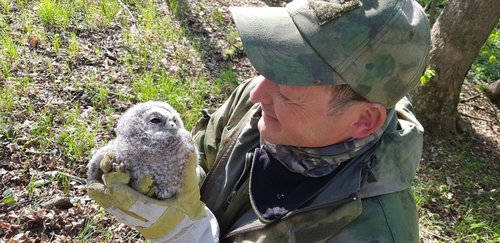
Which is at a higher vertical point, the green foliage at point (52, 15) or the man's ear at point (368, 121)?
the man's ear at point (368, 121)

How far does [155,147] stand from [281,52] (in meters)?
0.54

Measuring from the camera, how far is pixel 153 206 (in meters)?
1.64

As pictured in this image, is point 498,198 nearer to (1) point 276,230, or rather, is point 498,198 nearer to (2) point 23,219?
(1) point 276,230

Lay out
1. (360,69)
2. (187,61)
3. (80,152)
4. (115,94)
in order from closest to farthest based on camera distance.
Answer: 1. (360,69)
2. (80,152)
3. (115,94)
4. (187,61)

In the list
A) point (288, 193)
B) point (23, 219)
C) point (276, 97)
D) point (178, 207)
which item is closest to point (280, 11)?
point (276, 97)

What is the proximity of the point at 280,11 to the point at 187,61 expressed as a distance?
332 centimetres

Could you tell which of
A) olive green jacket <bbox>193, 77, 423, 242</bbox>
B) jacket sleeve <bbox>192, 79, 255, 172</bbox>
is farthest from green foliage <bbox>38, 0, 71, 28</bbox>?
olive green jacket <bbox>193, 77, 423, 242</bbox>

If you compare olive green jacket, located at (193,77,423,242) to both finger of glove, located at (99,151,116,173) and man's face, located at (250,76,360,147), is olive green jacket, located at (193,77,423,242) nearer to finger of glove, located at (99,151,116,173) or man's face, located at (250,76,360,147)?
man's face, located at (250,76,360,147)

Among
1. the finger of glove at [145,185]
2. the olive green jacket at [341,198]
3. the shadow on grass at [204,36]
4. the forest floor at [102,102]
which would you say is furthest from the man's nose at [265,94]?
the shadow on grass at [204,36]

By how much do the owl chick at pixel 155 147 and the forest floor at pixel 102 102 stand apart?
1525 mm

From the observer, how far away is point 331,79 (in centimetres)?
163

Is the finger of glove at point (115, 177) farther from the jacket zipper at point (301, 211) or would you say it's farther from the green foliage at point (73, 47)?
the green foliage at point (73, 47)

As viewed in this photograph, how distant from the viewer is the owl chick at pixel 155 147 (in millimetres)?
1584

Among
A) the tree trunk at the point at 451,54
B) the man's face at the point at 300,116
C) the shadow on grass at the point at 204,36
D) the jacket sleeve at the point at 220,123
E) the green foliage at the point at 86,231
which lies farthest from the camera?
the shadow on grass at the point at 204,36
